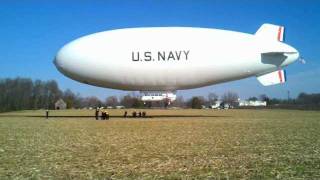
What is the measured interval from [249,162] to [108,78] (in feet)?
85.7

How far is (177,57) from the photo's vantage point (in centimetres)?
3422

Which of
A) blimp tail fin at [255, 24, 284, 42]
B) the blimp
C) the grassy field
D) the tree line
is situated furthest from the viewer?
the tree line

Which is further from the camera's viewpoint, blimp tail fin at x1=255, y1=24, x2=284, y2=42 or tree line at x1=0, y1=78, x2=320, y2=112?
tree line at x1=0, y1=78, x2=320, y2=112

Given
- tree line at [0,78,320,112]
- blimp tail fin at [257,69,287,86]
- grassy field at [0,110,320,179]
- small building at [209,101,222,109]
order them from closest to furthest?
grassy field at [0,110,320,179], blimp tail fin at [257,69,287,86], tree line at [0,78,320,112], small building at [209,101,222,109]

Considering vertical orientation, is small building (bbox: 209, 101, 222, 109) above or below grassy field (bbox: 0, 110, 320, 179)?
above

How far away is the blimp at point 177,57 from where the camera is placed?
1335 inches

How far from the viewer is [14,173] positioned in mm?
9258

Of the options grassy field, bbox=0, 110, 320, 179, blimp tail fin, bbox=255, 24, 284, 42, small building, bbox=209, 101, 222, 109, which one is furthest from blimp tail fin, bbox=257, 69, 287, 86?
small building, bbox=209, 101, 222, 109

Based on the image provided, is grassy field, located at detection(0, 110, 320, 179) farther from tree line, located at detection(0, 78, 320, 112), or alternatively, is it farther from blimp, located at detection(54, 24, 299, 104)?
tree line, located at detection(0, 78, 320, 112)

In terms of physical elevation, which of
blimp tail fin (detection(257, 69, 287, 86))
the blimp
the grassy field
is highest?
the blimp

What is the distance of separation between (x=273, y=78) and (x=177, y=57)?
26.7 feet

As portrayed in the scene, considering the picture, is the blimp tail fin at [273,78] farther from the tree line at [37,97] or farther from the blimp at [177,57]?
the tree line at [37,97]

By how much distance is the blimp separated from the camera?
33.9m

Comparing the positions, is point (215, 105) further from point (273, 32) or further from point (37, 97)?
point (273, 32)
